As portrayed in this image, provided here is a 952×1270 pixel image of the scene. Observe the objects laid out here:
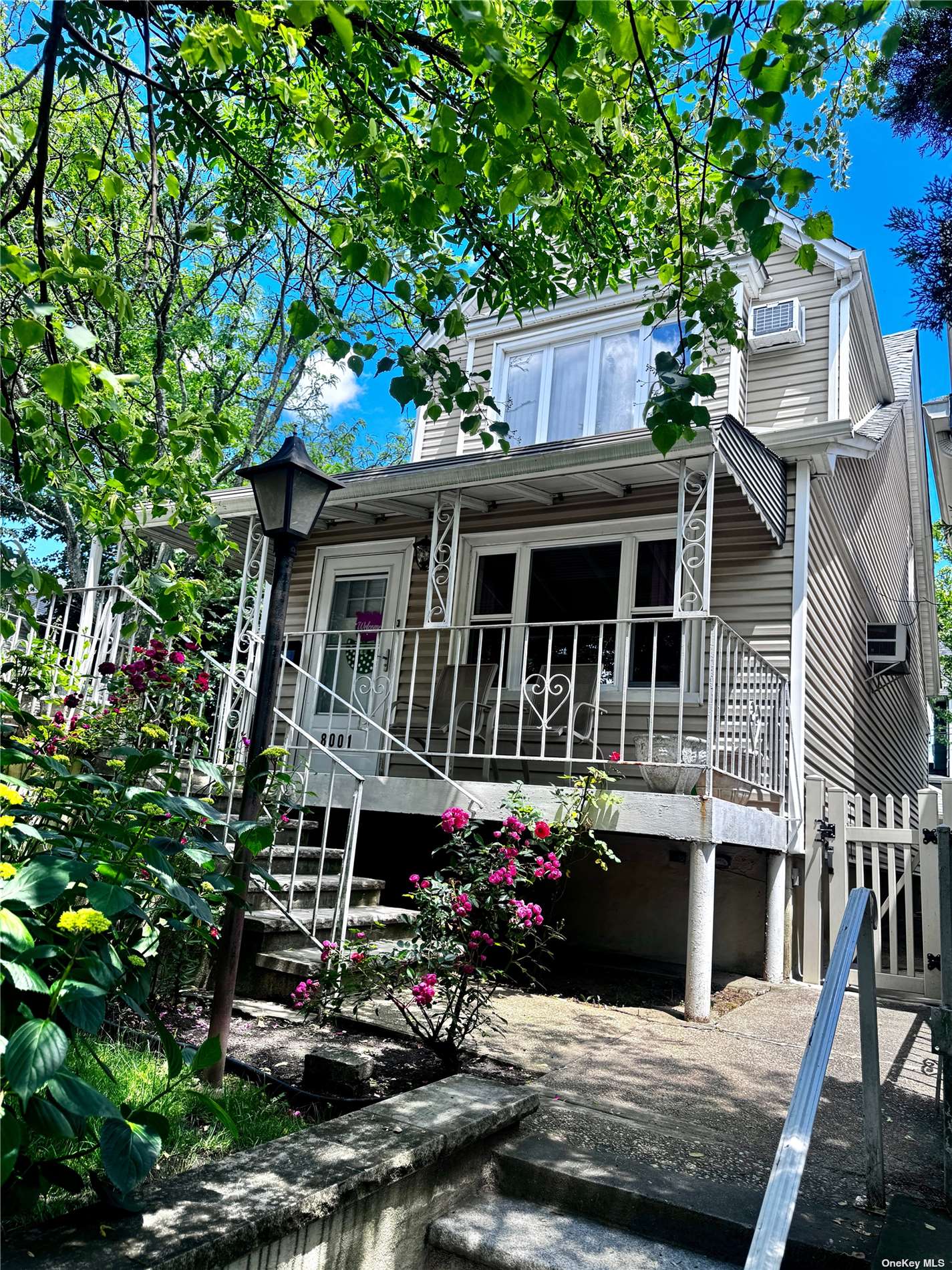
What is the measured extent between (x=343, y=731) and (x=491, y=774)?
1.97 m

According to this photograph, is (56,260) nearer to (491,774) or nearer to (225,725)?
(225,725)

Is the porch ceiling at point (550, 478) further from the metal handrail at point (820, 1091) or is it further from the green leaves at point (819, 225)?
the metal handrail at point (820, 1091)

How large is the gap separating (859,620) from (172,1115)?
1018 cm

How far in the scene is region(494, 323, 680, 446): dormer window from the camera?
32.1 ft

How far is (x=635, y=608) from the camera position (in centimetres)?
830

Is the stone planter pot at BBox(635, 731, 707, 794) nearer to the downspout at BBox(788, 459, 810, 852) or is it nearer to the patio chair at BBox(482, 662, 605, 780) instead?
the patio chair at BBox(482, 662, 605, 780)

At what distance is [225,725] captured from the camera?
285 inches

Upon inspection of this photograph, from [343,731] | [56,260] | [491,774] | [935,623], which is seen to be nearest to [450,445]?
[343,731]

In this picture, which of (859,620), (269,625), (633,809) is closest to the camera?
(269,625)

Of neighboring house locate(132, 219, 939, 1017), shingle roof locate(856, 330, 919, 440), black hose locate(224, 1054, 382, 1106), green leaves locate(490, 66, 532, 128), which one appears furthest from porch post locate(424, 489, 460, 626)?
shingle roof locate(856, 330, 919, 440)

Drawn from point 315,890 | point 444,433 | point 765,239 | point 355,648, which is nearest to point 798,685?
point 315,890

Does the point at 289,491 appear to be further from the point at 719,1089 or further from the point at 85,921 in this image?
the point at 719,1089

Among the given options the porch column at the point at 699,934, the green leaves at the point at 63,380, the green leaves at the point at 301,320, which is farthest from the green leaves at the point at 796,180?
the porch column at the point at 699,934

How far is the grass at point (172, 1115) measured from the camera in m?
2.27
